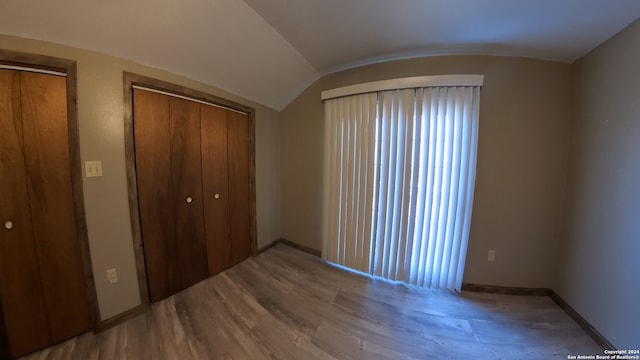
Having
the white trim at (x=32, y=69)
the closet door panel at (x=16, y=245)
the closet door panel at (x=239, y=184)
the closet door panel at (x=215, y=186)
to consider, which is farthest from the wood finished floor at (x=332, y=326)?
the white trim at (x=32, y=69)

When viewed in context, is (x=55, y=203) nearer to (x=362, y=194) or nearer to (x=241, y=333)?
(x=241, y=333)

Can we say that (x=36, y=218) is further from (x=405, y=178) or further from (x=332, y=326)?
(x=405, y=178)

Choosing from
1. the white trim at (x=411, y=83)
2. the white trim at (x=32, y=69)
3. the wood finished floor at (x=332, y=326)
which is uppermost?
the white trim at (x=411, y=83)

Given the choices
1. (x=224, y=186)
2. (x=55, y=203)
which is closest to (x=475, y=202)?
(x=224, y=186)

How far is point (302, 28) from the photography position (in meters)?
1.54

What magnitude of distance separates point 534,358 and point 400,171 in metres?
1.54

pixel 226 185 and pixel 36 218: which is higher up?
pixel 226 185

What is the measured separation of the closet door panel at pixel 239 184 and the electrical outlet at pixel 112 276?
949 millimetres

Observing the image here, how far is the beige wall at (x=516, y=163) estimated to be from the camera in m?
1.66

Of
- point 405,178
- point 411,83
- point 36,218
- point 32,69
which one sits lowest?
point 36,218

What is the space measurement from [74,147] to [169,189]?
0.60 m

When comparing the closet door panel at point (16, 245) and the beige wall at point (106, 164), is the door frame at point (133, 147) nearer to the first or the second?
the beige wall at point (106, 164)

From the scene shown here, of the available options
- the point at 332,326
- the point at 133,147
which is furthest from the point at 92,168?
the point at 332,326

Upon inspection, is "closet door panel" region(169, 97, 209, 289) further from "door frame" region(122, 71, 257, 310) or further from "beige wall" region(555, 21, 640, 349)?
"beige wall" region(555, 21, 640, 349)
